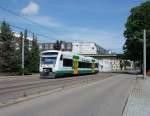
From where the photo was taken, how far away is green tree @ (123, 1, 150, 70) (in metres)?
79.4

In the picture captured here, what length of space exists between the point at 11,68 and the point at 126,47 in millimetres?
33325

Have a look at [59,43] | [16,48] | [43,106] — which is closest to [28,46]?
[16,48]

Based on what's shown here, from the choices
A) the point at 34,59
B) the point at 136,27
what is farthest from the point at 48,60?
the point at 136,27

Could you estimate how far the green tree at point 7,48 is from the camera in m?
61.7

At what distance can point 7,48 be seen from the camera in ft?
205

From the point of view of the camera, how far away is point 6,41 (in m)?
63.0

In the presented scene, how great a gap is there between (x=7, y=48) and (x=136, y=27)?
3226cm

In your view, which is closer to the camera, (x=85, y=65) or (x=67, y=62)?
(x=67, y=62)

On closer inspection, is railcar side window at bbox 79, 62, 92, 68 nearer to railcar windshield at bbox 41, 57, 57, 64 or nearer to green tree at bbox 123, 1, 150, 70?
railcar windshield at bbox 41, 57, 57, 64

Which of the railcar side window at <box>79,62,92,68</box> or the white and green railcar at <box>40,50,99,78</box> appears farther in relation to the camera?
the railcar side window at <box>79,62,92,68</box>

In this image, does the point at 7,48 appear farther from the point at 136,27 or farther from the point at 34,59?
the point at 136,27

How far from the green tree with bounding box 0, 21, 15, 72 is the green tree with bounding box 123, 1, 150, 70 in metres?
28.5

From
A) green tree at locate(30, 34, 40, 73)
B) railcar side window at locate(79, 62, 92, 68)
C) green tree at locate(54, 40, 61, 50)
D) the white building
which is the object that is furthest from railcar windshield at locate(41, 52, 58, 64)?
the white building

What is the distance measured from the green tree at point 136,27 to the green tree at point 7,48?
28.5m
